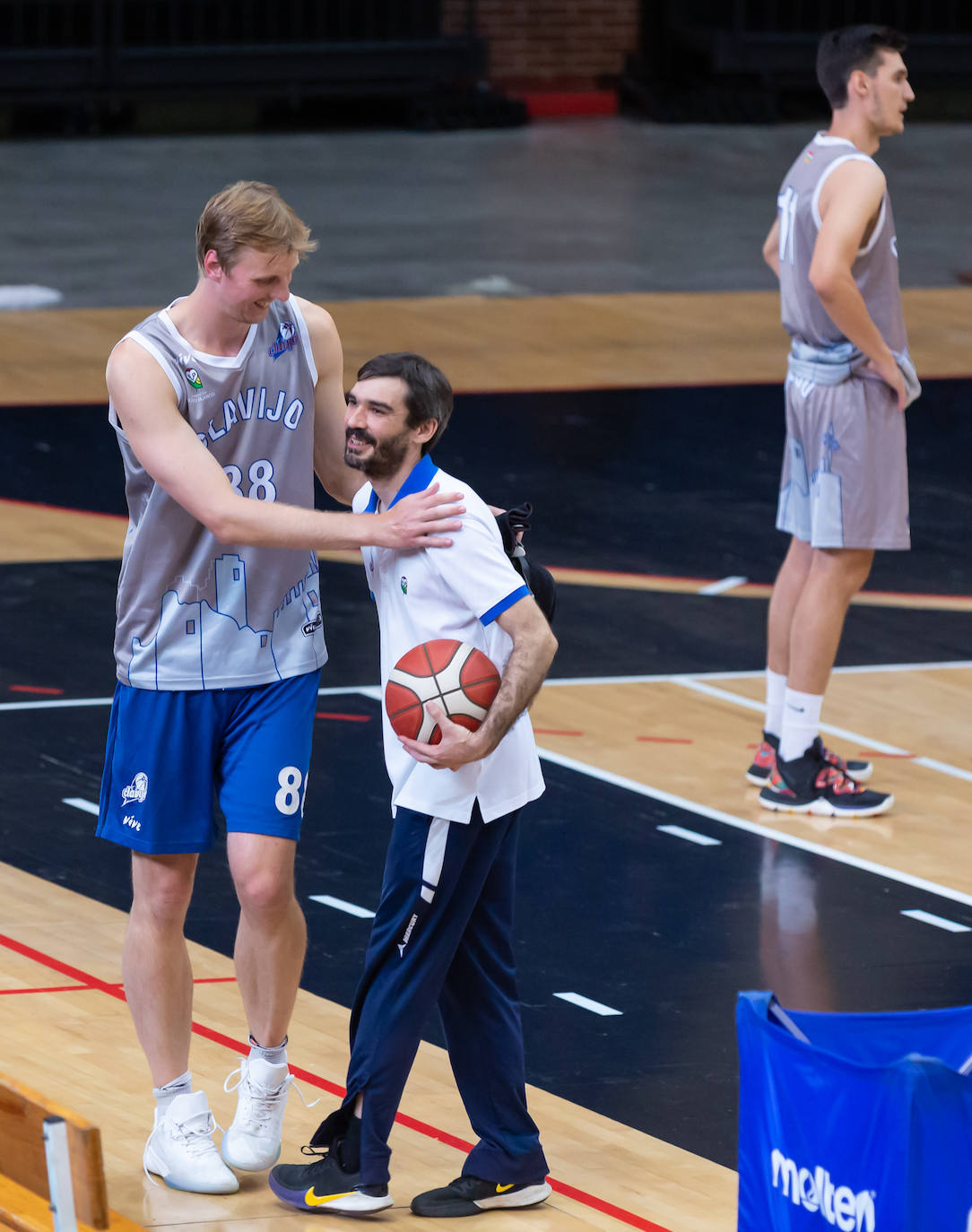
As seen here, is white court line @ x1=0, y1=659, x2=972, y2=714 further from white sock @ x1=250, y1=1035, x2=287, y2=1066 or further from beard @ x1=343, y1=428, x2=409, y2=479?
beard @ x1=343, y1=428, x2=409, y2=479

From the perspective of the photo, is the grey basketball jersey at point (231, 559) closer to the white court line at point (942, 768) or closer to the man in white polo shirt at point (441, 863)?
the man in white polo shirt at point (441, 863)

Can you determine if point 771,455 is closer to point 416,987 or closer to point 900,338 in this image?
point 900,338

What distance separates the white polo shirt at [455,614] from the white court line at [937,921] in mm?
2225

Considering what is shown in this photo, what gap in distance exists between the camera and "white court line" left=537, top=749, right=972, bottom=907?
6953 millimetres

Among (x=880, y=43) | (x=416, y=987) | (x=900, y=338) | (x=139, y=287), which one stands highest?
(x=880, y=43)

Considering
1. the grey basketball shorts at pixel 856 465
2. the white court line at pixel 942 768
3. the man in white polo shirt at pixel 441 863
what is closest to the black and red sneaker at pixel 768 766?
the white court line at pixel 942 768

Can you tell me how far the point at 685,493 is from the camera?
39.2 ft

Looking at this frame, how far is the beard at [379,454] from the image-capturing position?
15.2 ft

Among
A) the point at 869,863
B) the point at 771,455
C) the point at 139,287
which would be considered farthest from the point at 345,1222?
the point at 139,287

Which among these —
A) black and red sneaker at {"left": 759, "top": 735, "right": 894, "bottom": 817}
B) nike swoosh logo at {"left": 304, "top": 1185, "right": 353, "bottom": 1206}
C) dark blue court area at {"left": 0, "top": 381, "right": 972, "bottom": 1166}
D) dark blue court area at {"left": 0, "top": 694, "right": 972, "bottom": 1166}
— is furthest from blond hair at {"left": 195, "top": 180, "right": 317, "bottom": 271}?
black and red sneaker at {"left": 759, "top": 735, "right": 894, "bottom": 817}

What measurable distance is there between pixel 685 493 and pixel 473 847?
24.2 feet

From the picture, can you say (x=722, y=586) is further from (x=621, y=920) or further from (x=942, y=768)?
(x=621, y=920)

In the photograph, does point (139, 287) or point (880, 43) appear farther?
point (139, 287)

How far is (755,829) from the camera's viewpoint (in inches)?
292
